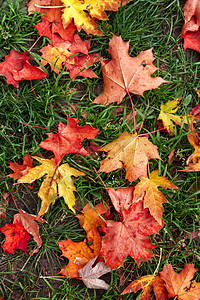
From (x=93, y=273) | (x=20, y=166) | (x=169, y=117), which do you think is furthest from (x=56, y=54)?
(x=93, y=273)

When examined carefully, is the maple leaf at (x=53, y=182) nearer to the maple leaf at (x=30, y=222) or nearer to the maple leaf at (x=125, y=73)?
the maple leaf at (x=30, y=222)

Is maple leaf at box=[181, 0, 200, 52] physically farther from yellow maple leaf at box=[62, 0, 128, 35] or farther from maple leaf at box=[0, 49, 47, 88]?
maple leaf at box=[0, 49, 47, 88]

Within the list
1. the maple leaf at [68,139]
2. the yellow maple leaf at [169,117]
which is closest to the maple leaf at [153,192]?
the yellow maple leaf at [169,117]

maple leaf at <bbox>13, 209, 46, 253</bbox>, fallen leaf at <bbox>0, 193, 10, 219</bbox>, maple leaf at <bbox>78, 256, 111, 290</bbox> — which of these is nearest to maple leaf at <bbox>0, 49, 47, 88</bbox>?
fallen leaf at <bbox>0, 193, 10, 219</bbox>

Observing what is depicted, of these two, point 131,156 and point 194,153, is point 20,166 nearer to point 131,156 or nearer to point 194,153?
point 131,156

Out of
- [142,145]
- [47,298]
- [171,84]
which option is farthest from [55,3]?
[47,298]
